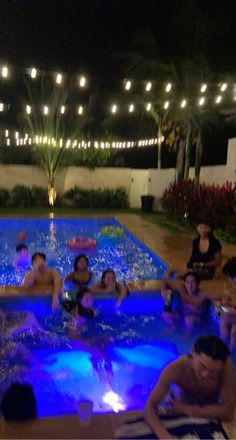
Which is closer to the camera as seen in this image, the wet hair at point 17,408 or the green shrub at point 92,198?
the wet hair at point 17,408

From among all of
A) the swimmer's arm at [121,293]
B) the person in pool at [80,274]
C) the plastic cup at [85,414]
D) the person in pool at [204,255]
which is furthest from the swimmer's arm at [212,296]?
the plastic cup at [85,414]

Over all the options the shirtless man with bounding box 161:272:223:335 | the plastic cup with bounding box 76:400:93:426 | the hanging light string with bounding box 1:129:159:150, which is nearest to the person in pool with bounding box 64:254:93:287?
the shirtless man with bounding box 161:272:223:335

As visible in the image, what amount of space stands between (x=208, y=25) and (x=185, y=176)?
525cm

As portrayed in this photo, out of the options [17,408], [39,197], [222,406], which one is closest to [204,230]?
[222,406]

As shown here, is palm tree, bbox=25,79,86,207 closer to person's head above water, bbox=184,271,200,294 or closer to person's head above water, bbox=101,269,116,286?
person's head above water, bbox=101,269,116,286

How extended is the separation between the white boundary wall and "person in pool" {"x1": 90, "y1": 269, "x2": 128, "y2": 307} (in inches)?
470

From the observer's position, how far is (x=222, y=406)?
9.65ft

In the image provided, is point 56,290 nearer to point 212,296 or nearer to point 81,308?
point 81,308

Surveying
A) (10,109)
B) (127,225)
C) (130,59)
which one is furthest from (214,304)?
(10,109)

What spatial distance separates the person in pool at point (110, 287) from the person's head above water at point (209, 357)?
113 inches

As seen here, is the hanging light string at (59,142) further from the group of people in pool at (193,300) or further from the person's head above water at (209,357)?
the person's head above water at (209,357)

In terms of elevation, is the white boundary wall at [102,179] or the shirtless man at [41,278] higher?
the white boundary wall at [102,179]

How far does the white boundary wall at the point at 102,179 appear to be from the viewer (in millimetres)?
17703

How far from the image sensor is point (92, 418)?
2844 mm
